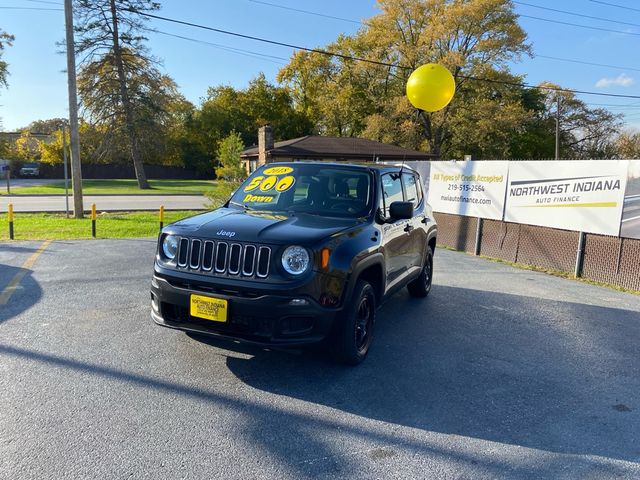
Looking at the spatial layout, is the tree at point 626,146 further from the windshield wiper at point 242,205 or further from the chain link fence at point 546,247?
the windshield wiper at point 242,205

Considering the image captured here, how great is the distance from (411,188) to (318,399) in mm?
3293

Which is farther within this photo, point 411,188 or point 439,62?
point 439,62

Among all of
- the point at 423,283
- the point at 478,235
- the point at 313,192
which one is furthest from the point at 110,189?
the point at 313,192

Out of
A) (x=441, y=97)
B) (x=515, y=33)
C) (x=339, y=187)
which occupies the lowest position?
(x=339, y=187)

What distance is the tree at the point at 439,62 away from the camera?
32031 millimetres

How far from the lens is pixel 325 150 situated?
24.2 metres

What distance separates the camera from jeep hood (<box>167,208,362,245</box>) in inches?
146

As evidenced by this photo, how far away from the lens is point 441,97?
11.7m

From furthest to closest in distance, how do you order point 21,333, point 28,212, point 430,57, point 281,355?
point 430,57, point 28,212, point 21,333, point 281,355

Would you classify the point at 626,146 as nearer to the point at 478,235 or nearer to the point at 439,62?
the point at 439,62

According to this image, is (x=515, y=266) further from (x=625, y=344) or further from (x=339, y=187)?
(x=339, y=187)

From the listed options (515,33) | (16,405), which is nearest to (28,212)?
(16,405)

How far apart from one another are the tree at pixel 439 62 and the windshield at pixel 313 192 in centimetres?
2681

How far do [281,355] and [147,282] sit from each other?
336cm
